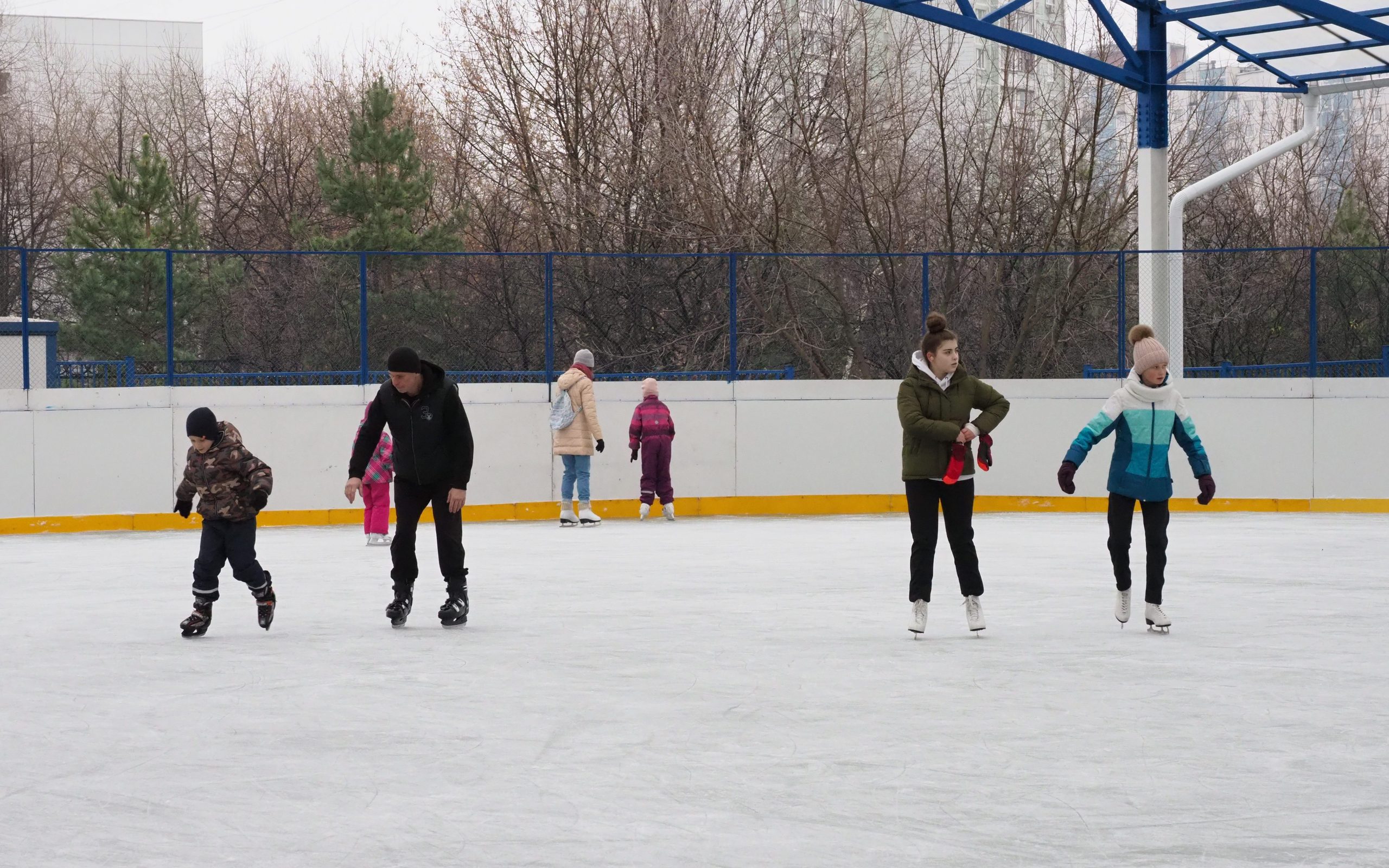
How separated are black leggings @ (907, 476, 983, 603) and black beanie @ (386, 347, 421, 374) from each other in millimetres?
2665

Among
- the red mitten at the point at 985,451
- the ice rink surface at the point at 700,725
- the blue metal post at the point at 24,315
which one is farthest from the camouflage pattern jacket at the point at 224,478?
the blue metal post at the point at 24,315

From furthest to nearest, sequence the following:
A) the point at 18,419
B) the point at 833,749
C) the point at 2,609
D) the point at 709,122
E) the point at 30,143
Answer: the point at 30,143, the point at 709,122, the point at 18,419, the point at 2,609, the point at 833,749

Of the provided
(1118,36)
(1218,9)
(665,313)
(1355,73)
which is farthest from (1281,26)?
(665,313)

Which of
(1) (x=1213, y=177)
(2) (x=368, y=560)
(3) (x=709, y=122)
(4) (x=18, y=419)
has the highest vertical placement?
(3) (x=709, y=122)

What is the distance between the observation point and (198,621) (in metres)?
8.55

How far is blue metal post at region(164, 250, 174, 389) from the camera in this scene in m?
16.5

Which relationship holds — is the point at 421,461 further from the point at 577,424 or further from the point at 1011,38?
the point at 1011,38

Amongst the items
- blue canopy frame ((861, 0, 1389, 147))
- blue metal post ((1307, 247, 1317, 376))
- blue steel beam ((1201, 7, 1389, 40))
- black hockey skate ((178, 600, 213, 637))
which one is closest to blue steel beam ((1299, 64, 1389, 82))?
blue canopy frame ((861, 0, 1389, 147))

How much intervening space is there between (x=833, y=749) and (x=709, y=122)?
2169cm

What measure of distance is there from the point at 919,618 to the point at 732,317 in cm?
1014

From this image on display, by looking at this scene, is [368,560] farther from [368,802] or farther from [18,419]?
[368,802]

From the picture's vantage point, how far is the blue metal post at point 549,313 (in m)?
17.7

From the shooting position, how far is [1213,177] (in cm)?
1798

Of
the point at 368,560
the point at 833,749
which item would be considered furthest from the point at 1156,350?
the point at 368,560
